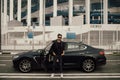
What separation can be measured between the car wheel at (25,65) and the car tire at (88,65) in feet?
7.99

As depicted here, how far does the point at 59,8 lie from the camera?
73000mm

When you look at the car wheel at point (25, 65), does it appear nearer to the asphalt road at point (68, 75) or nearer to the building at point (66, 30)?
the asphalt road at point (68, 75)

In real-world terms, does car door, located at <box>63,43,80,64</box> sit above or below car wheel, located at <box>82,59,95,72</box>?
above

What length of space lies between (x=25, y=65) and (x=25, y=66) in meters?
0.07

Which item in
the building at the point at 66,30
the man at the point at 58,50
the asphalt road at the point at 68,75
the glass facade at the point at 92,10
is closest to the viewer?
the asphalt road at the point at 68,75

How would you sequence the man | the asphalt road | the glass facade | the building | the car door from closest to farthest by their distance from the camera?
the asphalt road
the man
the car door
the building
the glass facade

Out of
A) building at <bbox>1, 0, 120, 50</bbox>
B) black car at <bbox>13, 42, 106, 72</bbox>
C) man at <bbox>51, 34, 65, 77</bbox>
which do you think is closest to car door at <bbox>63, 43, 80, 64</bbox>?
black car at <bbox>13, 42, 106, 72</bbox>

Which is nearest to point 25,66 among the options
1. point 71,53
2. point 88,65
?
point 71,53

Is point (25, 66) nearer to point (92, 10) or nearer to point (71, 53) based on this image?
point (71, 53)

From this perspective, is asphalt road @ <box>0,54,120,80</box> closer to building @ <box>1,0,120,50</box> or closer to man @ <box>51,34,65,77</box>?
man @ <box>51,34,65,77</box>

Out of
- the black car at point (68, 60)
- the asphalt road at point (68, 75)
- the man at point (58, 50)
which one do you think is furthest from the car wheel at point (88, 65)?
the man at point (58, 50)

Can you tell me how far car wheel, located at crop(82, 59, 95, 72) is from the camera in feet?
36.0

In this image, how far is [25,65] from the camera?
36.3 feet

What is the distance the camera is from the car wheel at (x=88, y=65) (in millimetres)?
10977
